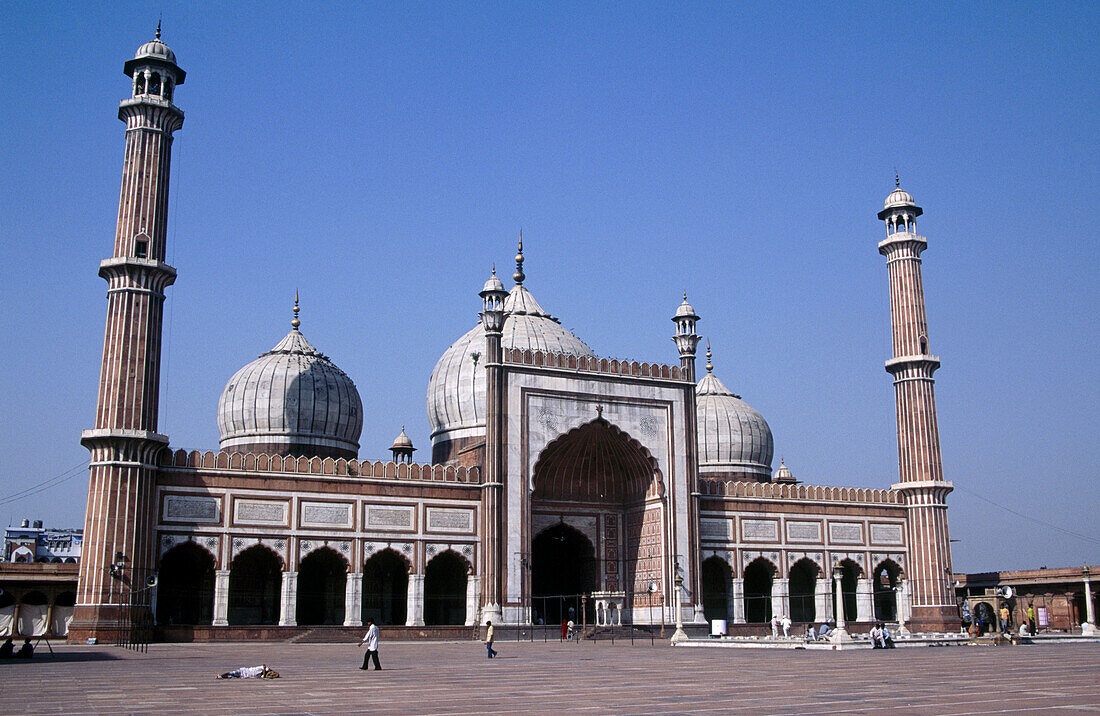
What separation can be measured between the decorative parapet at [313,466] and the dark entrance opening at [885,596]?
17.1 m

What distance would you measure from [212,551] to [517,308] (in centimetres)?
1656

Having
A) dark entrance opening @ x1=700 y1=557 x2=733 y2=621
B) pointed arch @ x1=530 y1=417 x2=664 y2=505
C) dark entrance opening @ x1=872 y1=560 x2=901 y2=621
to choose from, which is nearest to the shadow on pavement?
pointed arch @ x1=530 y1=417 x2=664 y2=505

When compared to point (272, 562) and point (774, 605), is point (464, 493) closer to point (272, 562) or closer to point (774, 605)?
point (272, 562)

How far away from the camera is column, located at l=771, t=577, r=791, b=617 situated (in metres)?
34.8

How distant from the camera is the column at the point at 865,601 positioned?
120 ft

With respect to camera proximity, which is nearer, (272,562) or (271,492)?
(271,492)

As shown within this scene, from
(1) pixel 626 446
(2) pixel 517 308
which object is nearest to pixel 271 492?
(1) pixel 626 446

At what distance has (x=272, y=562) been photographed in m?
30.6

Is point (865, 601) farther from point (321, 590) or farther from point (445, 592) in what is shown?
point (321, 590)

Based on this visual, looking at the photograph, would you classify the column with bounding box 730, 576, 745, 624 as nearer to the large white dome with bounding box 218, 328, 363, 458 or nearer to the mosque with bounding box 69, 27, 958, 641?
the mosque with bounding box 69, 27, 958, 641

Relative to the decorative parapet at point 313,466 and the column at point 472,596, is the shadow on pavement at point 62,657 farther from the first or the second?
the column at point 472,596

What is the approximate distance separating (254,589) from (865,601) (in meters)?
20.5

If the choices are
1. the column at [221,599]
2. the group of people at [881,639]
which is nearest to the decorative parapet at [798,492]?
the group of people at [881,639]

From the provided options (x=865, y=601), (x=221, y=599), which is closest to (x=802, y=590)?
(x=865, y=601)
